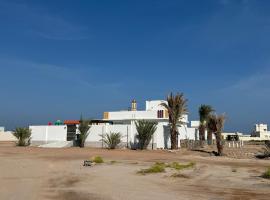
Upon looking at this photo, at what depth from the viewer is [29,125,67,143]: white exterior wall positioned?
4819 centimetres

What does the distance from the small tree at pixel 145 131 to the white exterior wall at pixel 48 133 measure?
1175 cm

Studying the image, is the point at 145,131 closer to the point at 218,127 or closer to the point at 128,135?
the point at 128,135

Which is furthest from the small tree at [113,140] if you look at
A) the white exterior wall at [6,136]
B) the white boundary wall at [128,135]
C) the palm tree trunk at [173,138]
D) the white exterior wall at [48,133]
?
the white exterior wall at [6,136]

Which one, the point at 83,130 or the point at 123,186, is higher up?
the point at 83,130

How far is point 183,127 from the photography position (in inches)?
2172

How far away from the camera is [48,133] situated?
49344 mm

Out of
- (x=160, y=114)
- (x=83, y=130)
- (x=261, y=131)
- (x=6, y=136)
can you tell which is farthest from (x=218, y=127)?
(x=261, y=131)

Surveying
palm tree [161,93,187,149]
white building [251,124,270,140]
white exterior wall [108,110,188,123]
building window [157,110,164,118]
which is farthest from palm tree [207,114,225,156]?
white building [251,124,270,140]

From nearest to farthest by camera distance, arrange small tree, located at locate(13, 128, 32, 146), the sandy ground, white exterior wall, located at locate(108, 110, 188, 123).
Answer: the sandy ground
small tree, located at locate(13, 128, 32, 146)
white exterior wall, located at locate(108, 110, 188, 123)

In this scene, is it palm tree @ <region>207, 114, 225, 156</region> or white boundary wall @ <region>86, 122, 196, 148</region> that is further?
white boundary wall @ <region>86, 122, 196, 148</region>

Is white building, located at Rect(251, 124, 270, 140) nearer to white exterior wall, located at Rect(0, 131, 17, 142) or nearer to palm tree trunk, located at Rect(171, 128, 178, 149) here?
white exterior wall, located at Rect(0, 131, 17, 142)

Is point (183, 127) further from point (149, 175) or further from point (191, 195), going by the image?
point (191, 195)

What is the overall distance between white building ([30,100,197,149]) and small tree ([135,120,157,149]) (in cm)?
76

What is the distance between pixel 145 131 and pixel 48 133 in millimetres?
15491
